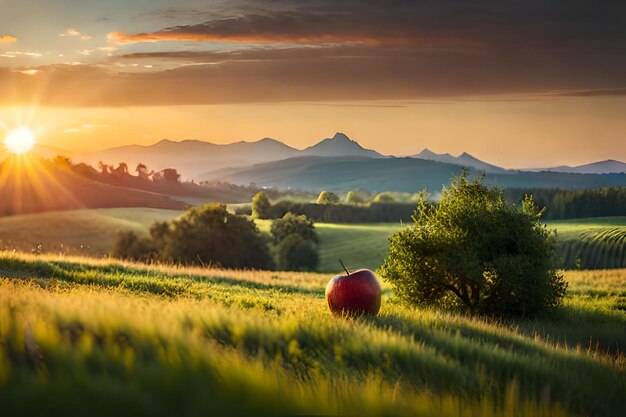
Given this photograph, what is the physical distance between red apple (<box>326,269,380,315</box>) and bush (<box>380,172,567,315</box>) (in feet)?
25.2

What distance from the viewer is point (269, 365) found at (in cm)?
795

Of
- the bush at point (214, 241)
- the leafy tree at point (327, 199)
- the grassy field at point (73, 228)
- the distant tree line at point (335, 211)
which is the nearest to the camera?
the bush at point (214, 241)

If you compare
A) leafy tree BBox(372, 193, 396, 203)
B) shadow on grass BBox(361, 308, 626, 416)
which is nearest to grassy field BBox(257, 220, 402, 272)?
leafy tree BBox(372, 193, 396, 203)

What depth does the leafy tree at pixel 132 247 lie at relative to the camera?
8775cm

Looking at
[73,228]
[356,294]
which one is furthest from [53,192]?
[356,294]

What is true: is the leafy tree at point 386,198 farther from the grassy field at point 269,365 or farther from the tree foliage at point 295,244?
the grassy field at point 269,365

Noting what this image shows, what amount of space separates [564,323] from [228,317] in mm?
16531

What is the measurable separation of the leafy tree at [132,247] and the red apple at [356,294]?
237 ft

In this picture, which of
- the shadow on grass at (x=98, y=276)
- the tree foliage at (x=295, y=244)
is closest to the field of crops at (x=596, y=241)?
the tree foliage at (x=295, y=244)

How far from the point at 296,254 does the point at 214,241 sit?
14544mm

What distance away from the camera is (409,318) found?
1661 cm

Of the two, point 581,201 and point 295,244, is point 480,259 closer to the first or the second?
point 581,201

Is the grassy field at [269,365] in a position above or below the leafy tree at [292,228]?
above

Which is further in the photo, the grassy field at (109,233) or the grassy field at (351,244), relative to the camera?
the grassy field at (109,233)
